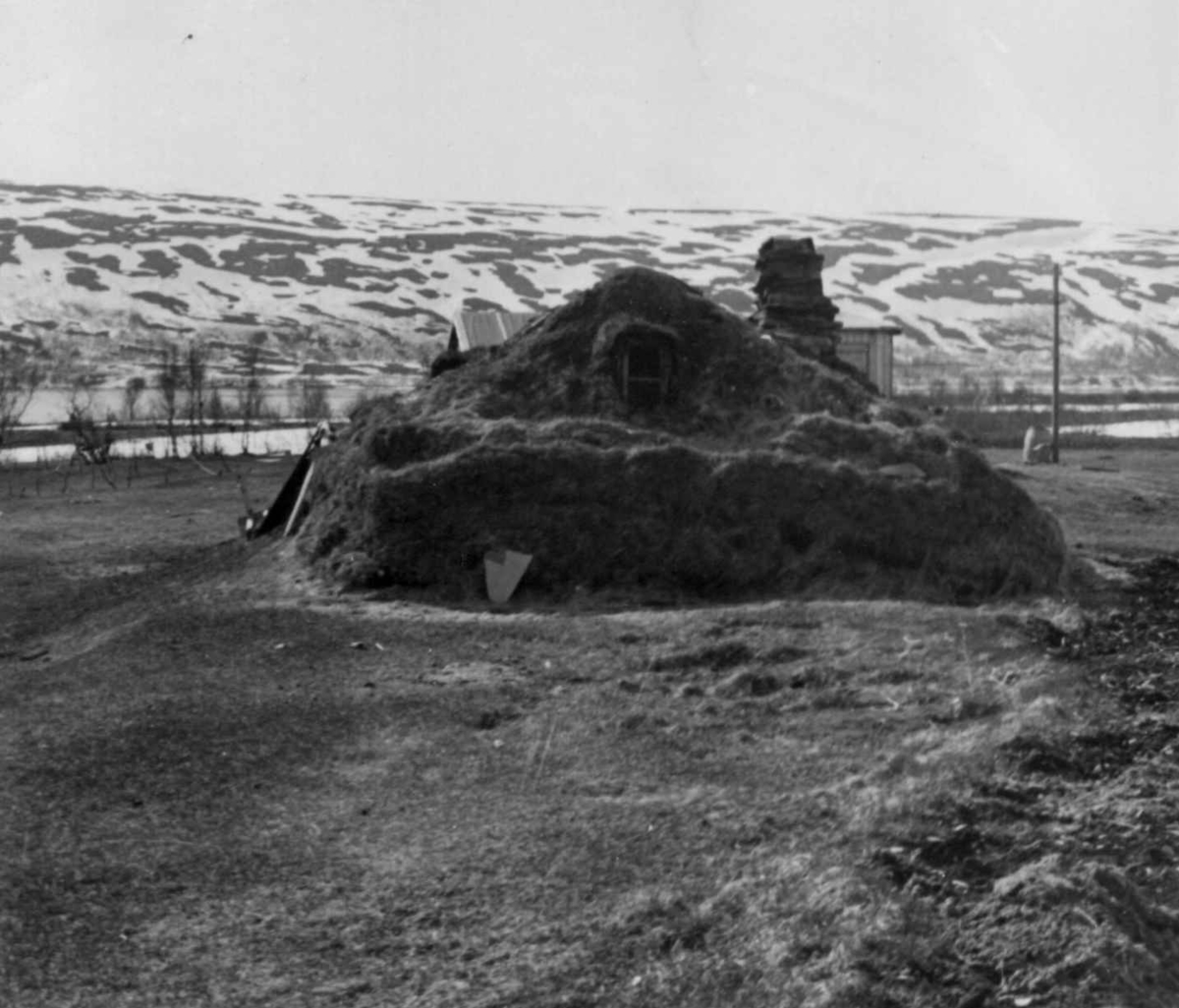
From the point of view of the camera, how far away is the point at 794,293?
26.4 m

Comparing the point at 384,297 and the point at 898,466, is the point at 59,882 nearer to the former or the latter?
the point at 898,466

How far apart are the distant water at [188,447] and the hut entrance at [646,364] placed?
79.5 feet

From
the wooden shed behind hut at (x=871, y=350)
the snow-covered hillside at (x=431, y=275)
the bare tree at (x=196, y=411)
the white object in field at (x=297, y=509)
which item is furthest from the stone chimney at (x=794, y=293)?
the snow-covered hillside at (x=431, y=275)

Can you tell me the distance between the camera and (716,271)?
9381cm

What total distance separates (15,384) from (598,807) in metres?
41.6

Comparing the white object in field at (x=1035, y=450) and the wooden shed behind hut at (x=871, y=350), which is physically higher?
the wooden shed behind hut at (x=871, y=350)

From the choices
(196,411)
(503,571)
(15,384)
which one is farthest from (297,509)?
(196,411)

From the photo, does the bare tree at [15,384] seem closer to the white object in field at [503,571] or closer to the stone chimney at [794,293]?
the stone chimney at [794,293]

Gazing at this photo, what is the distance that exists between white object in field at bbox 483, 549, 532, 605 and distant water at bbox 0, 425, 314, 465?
2601 centimetres

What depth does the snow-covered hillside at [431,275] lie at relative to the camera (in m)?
77.9

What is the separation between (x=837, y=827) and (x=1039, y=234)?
12657 centimetres

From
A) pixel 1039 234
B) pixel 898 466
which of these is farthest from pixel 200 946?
pixel 1039 234

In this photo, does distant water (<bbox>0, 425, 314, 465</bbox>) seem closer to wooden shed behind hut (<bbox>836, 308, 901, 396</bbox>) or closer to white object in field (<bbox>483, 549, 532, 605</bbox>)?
wooden shed behind hut (<bbox>836, 308, 901, 396</bbox>)

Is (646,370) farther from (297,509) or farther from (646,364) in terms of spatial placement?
(297,509)
